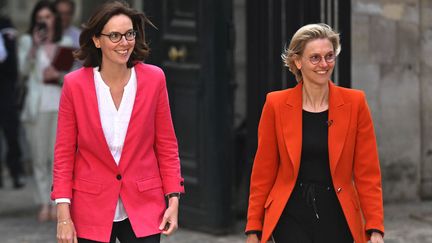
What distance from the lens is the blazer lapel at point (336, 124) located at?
5207 mm

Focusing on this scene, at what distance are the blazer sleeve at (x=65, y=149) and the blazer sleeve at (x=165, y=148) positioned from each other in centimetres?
37

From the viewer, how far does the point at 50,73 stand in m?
9.72

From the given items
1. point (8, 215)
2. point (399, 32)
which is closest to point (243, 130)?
point (399, 32)

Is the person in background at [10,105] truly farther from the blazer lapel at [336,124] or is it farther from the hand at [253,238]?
the blazer lapel at [336,124]

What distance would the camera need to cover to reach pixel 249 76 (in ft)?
30.9

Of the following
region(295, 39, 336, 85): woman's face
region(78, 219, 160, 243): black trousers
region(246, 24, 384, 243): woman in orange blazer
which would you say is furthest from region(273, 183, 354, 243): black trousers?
region(78, 219, 160, 243): black trousers

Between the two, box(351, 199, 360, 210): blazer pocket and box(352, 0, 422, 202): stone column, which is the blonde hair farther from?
box(352, 0, 422, 202): stone column

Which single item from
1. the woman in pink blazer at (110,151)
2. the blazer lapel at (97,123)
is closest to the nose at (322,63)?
the woman in pink blazer at (110,151)

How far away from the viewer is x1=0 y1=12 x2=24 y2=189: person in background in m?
11.2

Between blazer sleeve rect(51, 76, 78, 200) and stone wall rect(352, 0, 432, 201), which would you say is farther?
stone wall rect(352, 0, 432, 201)

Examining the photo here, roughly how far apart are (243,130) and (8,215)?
222 centimetres

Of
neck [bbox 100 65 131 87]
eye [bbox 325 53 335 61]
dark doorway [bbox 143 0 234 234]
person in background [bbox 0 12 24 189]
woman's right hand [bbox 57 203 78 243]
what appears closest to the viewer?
woman's right hand [bbox 57 203 78 243]

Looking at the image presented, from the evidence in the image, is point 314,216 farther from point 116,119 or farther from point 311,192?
point 116,119

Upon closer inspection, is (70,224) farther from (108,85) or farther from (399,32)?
(399,32)
